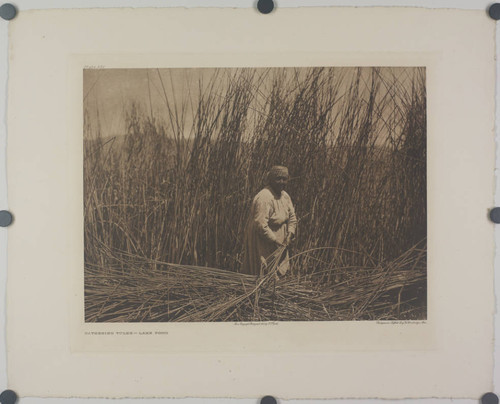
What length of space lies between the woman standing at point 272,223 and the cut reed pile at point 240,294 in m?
0.03

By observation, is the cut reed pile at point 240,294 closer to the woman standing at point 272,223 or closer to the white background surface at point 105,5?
the woman standing at point 272,223

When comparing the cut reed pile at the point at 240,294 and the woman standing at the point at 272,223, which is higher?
the woman standing at the point at 272,223

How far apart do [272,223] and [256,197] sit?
9 cm

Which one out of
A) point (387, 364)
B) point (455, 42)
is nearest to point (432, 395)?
point (387, 364)

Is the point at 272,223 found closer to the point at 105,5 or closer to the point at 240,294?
the point at 240,294

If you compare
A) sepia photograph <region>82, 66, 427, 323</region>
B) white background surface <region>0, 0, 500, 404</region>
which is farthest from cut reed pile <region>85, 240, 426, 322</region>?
white background surface <region>0, 0, 500, 404</region>

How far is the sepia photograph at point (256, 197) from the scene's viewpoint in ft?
4.06

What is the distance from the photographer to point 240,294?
1248mm

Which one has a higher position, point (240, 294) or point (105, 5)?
point (105, 5)

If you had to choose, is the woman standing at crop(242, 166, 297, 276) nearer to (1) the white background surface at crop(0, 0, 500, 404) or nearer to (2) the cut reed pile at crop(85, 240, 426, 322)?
(2) the cut reed pile at crop(85, 240, 426, 322)

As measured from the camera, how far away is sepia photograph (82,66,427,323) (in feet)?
4.06

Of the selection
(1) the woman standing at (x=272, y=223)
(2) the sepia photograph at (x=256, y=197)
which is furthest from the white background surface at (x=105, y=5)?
(1) the woman standing at (x=272, y=223)

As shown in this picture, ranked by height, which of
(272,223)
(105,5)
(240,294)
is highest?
(105,5)

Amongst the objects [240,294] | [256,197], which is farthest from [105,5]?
[240,294]
